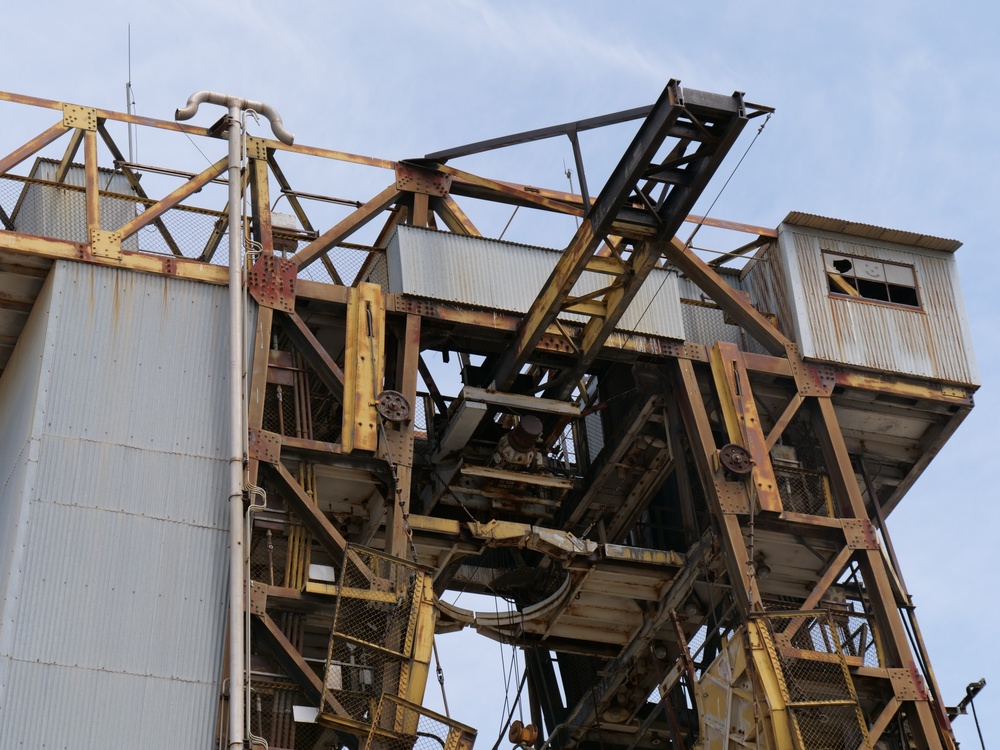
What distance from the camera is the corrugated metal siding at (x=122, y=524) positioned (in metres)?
23.2

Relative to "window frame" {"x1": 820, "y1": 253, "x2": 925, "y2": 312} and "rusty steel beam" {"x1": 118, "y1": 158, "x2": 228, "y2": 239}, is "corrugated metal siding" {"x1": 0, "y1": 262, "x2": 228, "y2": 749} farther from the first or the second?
"window frame" {"x1": 820, "y1": 253, "x2": 925, "y2": 312}

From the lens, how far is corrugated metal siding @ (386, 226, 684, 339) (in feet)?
96.2

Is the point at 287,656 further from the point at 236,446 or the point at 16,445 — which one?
the point at 16,445

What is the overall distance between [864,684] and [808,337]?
678 centimetres

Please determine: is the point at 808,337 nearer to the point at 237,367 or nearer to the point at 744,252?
the point at 744,252

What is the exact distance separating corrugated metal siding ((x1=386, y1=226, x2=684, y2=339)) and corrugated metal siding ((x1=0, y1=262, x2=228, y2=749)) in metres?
3.50

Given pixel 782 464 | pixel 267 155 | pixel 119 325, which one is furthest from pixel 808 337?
pixel 119 325

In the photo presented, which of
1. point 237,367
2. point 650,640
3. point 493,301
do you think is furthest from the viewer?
point 650,640

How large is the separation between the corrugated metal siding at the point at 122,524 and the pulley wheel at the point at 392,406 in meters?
2.51

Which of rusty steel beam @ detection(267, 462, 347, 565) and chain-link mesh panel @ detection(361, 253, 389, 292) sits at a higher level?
chain-link mesh panel @ detection(361, 253, 389, 292)

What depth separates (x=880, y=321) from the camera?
1254 inches

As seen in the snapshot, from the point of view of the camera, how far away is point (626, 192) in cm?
2688

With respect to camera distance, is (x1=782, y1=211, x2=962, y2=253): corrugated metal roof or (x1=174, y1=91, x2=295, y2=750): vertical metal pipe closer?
(x1=174, y1=91, x2=295, y2=750): vertical metal pipe

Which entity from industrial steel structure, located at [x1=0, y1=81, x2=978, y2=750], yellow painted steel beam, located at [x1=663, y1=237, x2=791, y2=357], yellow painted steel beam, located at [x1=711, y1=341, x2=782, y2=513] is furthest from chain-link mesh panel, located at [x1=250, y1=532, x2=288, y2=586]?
yellow painted steel beam, located at [x1=663, y1=237, x2=791, y2=357]
